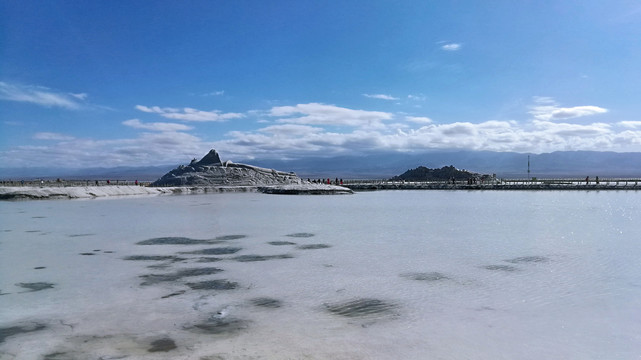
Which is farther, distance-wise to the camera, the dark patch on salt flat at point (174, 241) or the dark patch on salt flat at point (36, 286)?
the dark patch on salt flat at point (174, 241)

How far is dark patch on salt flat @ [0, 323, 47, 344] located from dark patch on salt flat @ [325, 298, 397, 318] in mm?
4213

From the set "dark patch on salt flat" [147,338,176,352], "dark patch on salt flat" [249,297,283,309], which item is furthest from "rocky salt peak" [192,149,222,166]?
"dark patch on salt flat" [147,338,176,352]

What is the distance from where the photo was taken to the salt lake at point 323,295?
5703 millimetres

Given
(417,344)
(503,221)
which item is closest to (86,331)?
(417,344)

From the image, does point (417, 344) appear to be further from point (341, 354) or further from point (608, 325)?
point (608, 325)

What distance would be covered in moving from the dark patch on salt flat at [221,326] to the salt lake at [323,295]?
32 millimetres

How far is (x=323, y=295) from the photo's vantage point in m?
7.99

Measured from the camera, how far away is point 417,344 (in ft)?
18.8

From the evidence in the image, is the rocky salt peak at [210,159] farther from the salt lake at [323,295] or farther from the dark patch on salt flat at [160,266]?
the dark patch on salt flat at [160,266]

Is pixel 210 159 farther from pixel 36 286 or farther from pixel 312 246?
pixel 36 286

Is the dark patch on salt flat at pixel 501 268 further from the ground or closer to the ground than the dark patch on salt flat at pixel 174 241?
closer to the ground

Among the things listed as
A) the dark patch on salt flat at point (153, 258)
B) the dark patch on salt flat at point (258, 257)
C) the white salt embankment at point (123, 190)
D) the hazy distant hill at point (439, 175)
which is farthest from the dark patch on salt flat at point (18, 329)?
the hazy distant hill at point (439, 175)

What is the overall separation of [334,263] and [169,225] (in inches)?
421

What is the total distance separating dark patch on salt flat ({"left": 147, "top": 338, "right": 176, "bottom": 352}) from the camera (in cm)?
559
